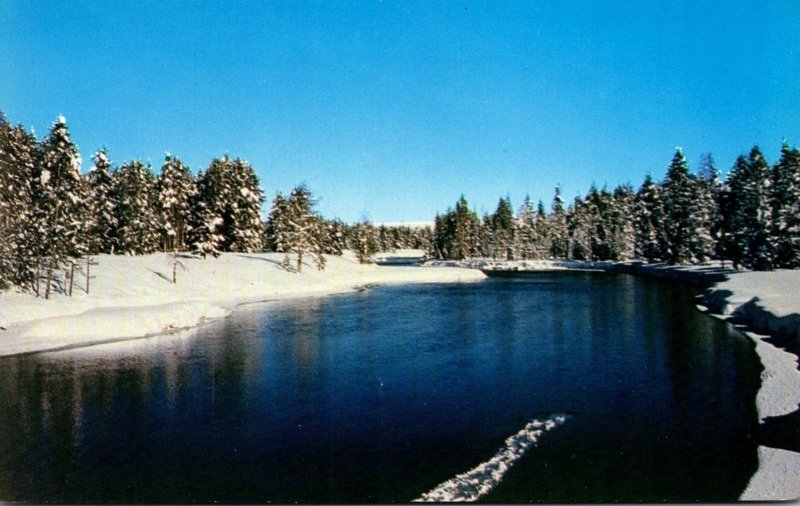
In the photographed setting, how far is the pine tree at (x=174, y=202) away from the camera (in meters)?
64.8

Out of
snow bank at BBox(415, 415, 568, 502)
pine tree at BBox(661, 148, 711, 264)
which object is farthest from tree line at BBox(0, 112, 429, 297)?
pine tree at BBox(661, 148, 711, 264)

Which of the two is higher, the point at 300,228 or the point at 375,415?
the point at 300,228

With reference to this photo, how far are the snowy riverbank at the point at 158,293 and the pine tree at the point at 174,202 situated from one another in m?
5.27

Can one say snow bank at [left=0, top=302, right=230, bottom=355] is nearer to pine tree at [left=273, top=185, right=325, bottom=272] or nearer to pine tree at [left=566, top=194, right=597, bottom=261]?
pine tree at [left=273, top=185, right=325, bottom=272]

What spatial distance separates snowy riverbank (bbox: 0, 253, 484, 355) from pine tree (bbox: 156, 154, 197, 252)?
5271mm

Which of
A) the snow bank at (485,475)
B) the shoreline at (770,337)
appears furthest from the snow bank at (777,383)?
the snow bank at (485,475)

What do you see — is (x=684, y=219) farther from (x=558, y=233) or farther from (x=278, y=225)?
(x=278, y=225)

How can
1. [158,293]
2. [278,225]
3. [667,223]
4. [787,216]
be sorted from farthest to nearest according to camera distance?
[278,225]
[667,223]
[787,216]
[158,293]

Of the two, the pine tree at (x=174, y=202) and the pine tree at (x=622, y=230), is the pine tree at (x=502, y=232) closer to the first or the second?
the pine tree at (x=622, y=230)

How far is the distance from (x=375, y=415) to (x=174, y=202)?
55726mm

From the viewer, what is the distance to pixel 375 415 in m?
16.2

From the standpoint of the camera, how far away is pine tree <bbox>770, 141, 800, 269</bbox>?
5138cm

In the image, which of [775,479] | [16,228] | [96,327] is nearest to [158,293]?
[16,228]

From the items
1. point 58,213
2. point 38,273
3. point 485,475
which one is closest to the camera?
point 485,475
